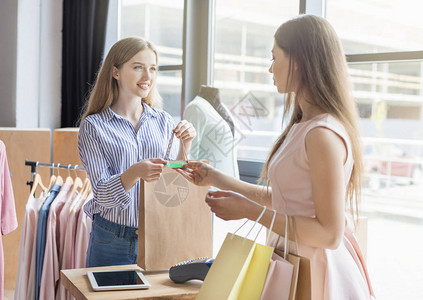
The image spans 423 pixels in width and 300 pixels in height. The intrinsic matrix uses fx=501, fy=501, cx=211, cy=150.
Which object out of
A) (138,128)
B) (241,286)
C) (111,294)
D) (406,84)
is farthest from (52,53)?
(241,286)

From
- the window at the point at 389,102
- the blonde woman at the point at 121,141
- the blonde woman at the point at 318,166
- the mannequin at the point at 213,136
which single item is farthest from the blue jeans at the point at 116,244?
the window at the point at 389,102

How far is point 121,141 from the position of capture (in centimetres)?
198

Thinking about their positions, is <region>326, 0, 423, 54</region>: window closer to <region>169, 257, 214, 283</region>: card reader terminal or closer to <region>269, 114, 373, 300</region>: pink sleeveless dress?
<region>269, 114, 373, 300</region>: pink sleeveless dress

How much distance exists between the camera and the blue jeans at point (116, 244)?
194 centimetres

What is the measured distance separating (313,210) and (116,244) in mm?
937

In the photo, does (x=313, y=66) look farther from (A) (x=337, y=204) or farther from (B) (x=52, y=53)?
(B) (x=52, y=53)

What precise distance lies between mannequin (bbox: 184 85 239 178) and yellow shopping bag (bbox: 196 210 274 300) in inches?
58.8

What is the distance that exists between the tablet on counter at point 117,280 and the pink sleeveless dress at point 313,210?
46 centimetres

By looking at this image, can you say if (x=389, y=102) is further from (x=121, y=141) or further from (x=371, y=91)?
(x=121, y=141)

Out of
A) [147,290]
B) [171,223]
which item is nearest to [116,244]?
[171,223]

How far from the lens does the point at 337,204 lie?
1193 millimetres

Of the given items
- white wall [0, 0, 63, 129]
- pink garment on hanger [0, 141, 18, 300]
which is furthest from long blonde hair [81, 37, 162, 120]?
white wall [0, 0, 63, 129]

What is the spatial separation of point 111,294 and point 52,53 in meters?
3.43

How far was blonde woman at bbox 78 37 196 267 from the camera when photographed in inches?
75.6
